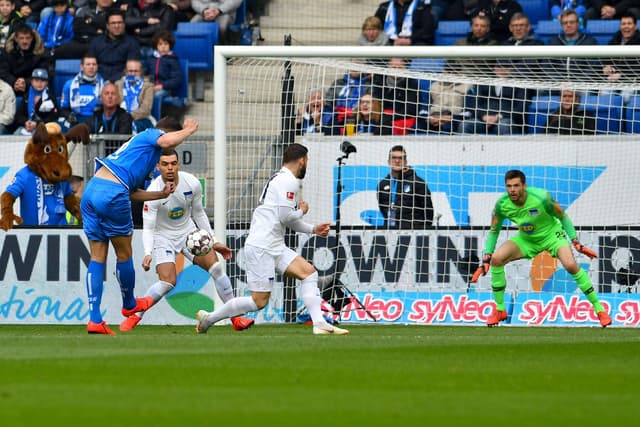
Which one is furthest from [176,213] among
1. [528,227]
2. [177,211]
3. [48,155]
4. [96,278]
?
[528,227]

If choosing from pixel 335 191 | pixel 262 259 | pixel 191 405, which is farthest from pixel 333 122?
pixel 191 405

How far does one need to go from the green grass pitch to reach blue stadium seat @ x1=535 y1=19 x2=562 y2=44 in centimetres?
871

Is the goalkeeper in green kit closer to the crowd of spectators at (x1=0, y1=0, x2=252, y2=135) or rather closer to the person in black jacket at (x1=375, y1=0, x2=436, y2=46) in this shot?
the person in black jacket at (x1=375, y1=0, x2=436, y2=46)

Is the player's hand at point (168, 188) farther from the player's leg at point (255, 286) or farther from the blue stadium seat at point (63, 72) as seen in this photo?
the blue stadium seat at point (63, 72)

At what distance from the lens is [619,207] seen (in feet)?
55.5

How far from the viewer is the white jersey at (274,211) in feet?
43.1

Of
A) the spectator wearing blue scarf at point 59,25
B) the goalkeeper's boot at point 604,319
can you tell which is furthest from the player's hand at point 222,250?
the spectator wearing blue scarf at point 59,25

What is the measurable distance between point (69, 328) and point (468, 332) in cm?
442

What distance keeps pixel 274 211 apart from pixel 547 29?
27.9 ft

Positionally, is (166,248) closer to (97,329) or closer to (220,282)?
(220,282)

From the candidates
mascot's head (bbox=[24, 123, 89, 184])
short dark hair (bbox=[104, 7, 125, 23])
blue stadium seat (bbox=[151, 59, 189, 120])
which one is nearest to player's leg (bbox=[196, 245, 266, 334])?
mascot's head (bbox=[24, 123, 89, 184])

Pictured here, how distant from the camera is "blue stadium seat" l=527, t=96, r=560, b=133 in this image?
1747cm

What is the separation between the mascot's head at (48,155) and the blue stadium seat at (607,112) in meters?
6.50

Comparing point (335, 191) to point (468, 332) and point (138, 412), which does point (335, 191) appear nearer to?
point (468, 332)
